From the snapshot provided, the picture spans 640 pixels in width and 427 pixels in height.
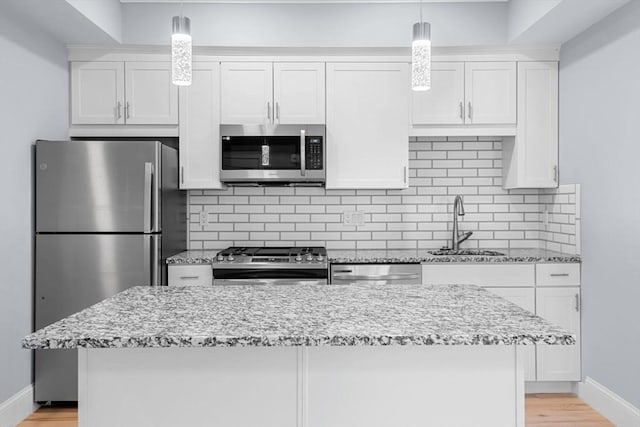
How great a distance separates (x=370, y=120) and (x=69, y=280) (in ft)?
7.79

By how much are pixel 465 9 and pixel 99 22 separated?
8.58 ft

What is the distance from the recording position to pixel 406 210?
13.9ft

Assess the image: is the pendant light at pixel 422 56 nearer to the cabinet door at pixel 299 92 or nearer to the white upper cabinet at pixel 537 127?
the cabinet door at pixel 299 92

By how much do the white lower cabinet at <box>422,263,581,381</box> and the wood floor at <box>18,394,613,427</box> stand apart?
0.17 meters

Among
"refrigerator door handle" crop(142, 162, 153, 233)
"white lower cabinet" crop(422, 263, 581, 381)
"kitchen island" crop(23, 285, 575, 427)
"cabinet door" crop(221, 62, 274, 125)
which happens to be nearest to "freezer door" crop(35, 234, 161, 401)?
"refrigerator door handle" crop(142, 162, 153, 233)

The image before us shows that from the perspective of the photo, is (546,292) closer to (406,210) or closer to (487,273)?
(487,273)

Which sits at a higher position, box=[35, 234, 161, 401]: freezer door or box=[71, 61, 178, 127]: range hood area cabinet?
box=[71, 61, 178, 127]: range hood area cabinet

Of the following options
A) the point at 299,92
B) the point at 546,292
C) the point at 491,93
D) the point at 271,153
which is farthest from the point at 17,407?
the point at 491,93

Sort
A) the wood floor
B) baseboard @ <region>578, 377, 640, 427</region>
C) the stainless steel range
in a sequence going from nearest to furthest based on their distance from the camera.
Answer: baseboard @ <region>578, 377, 640, 427</region>
the wood floor
the stainless steel range

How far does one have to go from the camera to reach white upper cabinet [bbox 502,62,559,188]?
12.7 feet

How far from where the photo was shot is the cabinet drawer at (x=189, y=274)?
3580 millimetres

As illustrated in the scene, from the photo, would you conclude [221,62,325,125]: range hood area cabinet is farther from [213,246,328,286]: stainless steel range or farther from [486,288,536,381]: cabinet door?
[486,288,536,381]: cabinet door

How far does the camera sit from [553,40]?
146 inches

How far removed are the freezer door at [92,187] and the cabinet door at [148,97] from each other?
52 cm
